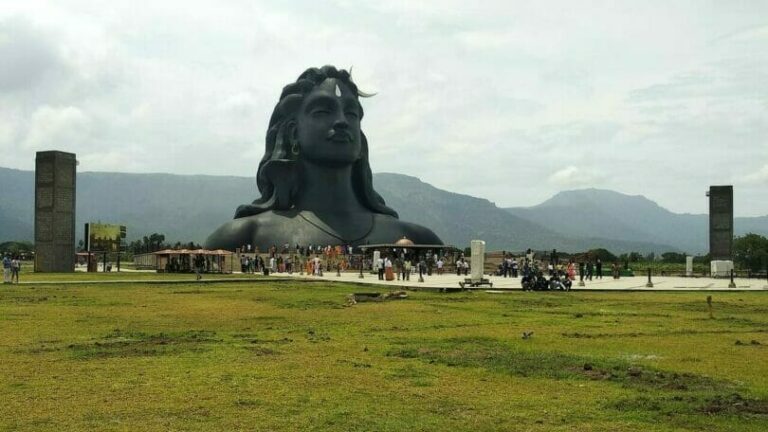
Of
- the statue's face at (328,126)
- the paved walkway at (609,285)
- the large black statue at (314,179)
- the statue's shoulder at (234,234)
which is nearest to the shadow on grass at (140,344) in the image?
the paved walkway at (609,285)

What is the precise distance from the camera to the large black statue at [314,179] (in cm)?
5562

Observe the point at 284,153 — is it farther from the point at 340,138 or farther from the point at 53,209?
the point at 53,209

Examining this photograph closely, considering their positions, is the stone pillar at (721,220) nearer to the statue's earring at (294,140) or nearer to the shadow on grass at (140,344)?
the statue's earring at (294,140)

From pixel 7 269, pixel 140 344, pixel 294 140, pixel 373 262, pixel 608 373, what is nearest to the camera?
pixel 608 373

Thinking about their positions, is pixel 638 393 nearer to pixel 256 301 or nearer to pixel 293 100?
pixel 256 301

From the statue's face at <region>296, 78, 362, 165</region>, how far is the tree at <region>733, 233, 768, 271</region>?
27.7 metres

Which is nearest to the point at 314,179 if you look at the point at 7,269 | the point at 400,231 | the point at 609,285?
the point at 400,231

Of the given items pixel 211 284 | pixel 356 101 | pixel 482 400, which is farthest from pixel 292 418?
pixel 356 101

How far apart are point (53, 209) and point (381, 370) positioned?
3908 centimetres

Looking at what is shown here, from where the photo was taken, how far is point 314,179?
5819cm

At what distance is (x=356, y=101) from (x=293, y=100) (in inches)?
174

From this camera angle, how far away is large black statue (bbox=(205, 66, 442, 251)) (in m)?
55.6

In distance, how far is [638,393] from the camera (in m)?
8.48

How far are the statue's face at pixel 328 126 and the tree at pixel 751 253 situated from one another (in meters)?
27.7
